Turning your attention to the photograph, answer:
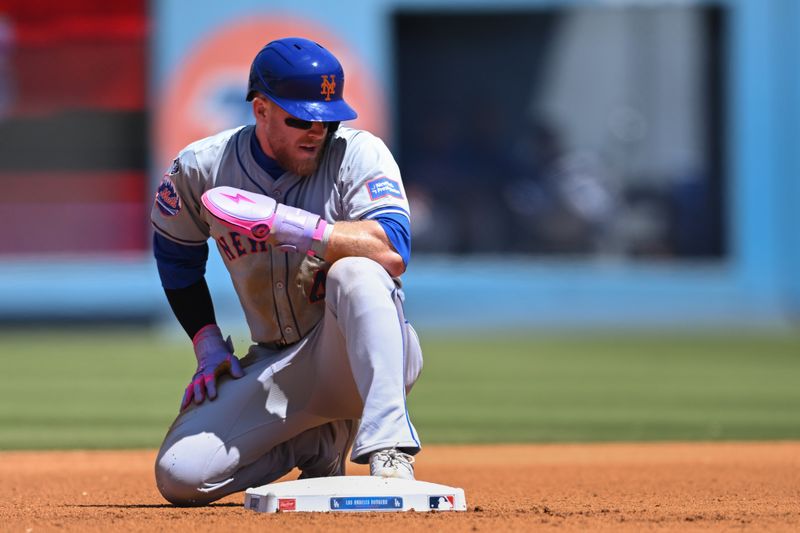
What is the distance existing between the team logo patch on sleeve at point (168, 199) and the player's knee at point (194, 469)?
0.72 metres

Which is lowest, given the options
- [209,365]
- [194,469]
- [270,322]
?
[194,469]

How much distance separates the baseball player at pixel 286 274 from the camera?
4.06 meters

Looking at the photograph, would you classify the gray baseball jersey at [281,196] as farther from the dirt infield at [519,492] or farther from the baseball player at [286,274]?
the dirt infield at [519,492]

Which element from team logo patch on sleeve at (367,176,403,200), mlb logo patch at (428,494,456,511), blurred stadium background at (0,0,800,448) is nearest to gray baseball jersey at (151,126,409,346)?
team logo patch on sleeve at (367,176,403,200)

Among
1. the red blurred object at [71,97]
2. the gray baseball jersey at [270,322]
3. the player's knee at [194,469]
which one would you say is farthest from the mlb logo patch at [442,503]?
the red blurred object at [71,97]

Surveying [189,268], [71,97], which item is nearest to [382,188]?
[189,268]

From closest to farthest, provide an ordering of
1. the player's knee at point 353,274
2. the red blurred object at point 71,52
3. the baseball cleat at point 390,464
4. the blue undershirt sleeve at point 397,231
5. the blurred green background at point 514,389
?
the baseball cleat at point 390,464
the player's knee at point 353,274
the blue undershirt sleeve at point 397,231
the blurred green background at point 514,389
the red blurred object at point 71,52

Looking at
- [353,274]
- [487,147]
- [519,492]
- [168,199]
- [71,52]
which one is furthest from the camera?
[487,147]

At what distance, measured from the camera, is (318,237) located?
13.4 ft

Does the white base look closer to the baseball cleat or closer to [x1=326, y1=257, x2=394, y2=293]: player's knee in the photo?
the baseball cleat

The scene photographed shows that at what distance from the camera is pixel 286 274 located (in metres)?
4.40

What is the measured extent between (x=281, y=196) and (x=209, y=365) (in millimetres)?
613

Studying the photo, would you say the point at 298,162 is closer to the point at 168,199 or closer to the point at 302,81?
the point at 302,81

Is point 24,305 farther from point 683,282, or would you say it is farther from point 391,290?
point 391,290
